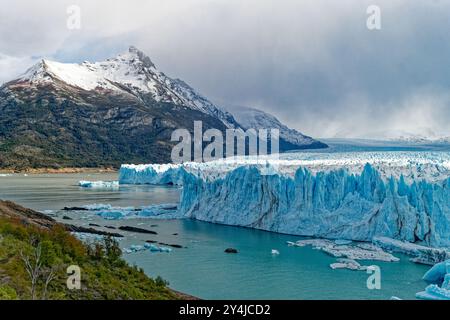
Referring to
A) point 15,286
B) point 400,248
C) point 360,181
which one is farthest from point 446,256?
point 15,286

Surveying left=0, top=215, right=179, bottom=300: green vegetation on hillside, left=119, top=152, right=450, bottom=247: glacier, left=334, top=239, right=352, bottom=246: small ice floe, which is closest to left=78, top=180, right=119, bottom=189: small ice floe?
left=119, top=152, right=450, bottom=247: glacier

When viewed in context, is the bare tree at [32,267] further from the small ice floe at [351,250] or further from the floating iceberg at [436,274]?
the small ice floe at [351,250]

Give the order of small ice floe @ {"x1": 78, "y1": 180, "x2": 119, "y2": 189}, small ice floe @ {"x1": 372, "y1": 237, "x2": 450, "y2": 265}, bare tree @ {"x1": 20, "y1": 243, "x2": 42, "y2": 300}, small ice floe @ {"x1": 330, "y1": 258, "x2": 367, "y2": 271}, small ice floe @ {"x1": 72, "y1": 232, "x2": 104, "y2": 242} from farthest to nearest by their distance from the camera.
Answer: small ice floe @ {"x1": 78, "y1": 180, "x2": 119, "y2": 189}, small ice floe @ {"x1": 72, "y1": 232, "x2": 104, "y2": 242}, small ice floe @ {"x1": 372, "y1": 237, "x2": 450, "y2": 265}, small ice floe @ {"x1": 330, "y1": 258, "x2": 367, "y2": 271}, bare tree @ {"x1": 20, "y1": 243, "x2": 42, "y2": 300}

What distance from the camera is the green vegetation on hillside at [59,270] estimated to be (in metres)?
9.31

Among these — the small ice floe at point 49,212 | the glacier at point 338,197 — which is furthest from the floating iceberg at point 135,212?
the small ice floe at point 49,212

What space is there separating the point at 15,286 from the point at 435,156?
23037 mm

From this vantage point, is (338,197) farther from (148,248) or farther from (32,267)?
(32,267)

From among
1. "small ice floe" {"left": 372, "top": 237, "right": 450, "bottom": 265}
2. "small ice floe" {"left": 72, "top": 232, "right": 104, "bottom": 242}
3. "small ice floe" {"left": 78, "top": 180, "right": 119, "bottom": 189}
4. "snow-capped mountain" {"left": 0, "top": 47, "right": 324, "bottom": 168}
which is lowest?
"small ice floe" {"left": 372, "top": 237, "right": 450, "bottom": 265}

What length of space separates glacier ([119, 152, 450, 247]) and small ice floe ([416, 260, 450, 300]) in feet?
14.6

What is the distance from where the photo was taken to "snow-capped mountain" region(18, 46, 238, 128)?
412ft

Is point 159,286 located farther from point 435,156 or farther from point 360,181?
point 435,156

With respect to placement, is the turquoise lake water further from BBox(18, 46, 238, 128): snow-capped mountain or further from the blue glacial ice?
BBox(18, 46, 238, 128): snow-capped mountain
